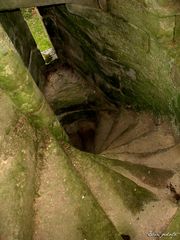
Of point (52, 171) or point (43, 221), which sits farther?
point (52, 171)

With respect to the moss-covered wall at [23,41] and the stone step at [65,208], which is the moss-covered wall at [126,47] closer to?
the moss-covered wall at [23,41]

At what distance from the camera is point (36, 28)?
7215 mm

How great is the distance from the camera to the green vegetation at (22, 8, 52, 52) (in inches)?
268

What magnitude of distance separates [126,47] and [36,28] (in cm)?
412

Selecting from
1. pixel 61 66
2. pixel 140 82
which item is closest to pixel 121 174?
pixel 140 82

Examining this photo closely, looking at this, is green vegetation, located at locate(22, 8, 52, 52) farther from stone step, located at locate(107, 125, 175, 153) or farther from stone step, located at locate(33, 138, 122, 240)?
stone step, located at locate(33, 138, 122, 240)

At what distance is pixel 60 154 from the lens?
314 cm

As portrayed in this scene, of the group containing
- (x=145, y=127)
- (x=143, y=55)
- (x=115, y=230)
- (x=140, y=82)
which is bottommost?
(x=145, y=127)

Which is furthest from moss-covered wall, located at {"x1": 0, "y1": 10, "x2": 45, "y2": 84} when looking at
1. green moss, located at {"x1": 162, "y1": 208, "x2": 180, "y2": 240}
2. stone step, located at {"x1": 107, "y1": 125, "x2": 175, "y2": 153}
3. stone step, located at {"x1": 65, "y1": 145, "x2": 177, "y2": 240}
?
green moss, located at {"x1": 162, "y1": 208, "x2": 180, "y2": 240}

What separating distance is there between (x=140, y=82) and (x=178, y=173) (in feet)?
3.61

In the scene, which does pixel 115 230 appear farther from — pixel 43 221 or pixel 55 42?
pixel 55 42

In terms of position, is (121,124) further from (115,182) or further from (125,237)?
(125,237)

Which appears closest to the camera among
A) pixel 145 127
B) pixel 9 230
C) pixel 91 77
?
pixel 9 230

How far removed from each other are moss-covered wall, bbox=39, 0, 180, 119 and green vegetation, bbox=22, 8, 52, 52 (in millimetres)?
1629
